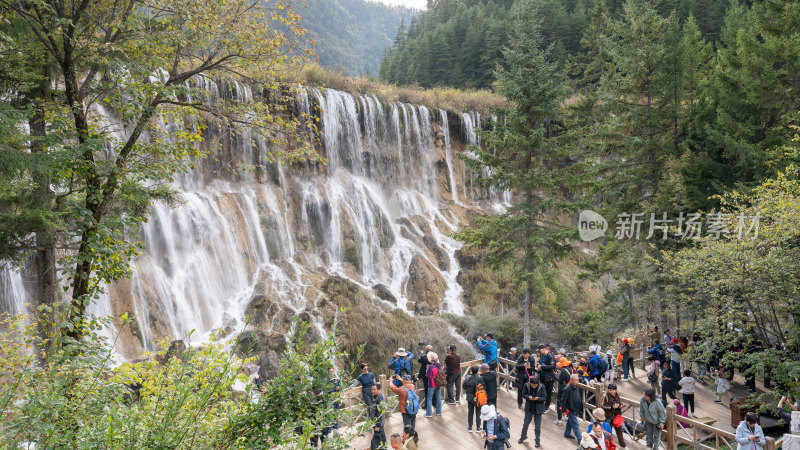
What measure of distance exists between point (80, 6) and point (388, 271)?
19563 millimetres

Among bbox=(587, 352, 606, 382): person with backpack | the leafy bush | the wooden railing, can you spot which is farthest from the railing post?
the leafy bush

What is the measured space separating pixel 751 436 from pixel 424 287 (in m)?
16.5

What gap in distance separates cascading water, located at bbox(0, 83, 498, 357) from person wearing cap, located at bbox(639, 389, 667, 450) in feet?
42.3

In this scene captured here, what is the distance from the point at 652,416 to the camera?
8.82 meters

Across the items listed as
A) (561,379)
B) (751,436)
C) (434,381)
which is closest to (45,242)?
(434,381)

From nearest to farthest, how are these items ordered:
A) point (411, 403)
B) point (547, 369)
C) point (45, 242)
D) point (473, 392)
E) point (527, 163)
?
point (45, 242), point (411, 403), point (473, 392), point (547, 369), point (527, 163)

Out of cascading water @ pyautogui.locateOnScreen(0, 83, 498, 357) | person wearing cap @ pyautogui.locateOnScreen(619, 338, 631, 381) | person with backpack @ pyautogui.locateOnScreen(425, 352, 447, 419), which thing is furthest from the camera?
cascading water @ pyautogui.locateOnScreen(0, 83, 498, 357)

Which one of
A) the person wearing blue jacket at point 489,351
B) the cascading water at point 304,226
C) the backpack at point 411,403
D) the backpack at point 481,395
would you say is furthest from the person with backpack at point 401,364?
the cascading water at point 304,226

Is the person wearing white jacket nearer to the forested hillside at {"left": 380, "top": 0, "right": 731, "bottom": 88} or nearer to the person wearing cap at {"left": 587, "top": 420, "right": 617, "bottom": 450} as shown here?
the person wearing cap at {"left": 587, "top": 420, "right": 617, "bottom": 450}

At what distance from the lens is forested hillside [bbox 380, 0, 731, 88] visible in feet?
124

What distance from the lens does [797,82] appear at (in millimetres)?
14805

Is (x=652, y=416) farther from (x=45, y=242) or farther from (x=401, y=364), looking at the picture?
(x=45, y=242)

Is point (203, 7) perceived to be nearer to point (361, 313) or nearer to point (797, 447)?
point (797, 447)

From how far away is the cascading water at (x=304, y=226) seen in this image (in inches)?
722
